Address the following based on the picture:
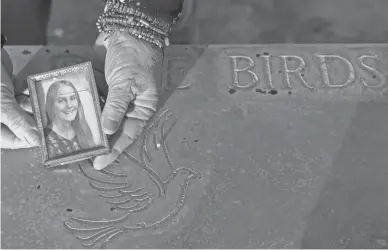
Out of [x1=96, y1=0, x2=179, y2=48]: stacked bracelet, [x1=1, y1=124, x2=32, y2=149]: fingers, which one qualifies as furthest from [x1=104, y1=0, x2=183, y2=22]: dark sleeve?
[x1=1, y1=124, x2=32, y2=149]: fingers

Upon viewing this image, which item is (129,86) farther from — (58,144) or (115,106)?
(58,144)

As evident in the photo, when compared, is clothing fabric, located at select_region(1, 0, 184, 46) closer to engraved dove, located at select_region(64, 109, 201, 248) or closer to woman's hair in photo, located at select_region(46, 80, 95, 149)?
woman's hair in photo, located at select_region(46, 80, 95, 149)

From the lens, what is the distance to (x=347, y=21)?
112 cm

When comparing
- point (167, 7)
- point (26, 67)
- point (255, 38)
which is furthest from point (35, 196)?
point (255, 38)

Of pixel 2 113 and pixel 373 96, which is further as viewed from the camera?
pixel 373 96

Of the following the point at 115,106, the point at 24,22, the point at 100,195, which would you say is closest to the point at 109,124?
the point at 115,106

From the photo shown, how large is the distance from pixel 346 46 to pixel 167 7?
1.27 feet

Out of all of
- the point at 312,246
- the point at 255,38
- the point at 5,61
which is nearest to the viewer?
the point at 312,246

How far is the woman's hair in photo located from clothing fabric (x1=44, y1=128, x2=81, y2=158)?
1 centimetres

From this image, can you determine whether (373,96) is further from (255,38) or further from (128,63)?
(128,63)

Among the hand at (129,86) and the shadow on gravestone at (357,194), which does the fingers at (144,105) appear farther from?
the shadow on gravestone at (357,194)

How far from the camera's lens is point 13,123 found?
35.3 inches

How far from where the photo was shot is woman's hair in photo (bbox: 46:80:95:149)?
925 mm

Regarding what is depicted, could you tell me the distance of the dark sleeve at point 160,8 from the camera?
0.94m
